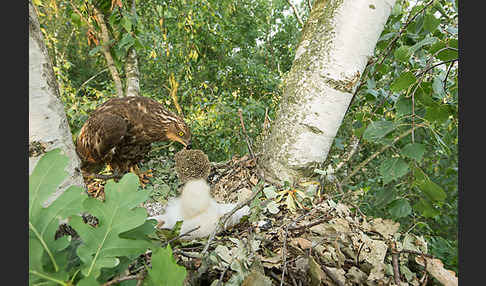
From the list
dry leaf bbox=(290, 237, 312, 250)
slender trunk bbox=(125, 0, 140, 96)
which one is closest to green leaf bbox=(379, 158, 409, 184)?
dry leaf bbox=(290, 237, 312, 250)

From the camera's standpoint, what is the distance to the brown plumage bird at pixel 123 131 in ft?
4.83

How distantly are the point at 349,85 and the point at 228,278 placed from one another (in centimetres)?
68

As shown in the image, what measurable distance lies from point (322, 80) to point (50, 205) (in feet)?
2.55

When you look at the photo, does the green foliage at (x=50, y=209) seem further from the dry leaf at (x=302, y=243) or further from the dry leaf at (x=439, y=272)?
the dry leaf at (x=439, y=272)

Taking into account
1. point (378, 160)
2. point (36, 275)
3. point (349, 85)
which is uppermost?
point (349, 85)

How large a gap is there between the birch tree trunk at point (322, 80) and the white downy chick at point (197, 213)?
255 millimetres

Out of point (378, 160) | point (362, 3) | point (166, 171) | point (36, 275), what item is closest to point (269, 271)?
point (36, 275)

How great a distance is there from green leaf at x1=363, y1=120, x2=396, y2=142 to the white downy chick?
370 millimetres

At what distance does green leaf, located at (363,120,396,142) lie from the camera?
0.60 metres

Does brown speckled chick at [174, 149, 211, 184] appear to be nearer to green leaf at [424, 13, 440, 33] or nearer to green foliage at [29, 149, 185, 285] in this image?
green foliage at [29, 149, 185, 285]

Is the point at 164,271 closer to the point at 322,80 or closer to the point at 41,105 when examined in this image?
the point at 41,105

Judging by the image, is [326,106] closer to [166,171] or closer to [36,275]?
[36,275]

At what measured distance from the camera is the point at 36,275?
28 centimetres

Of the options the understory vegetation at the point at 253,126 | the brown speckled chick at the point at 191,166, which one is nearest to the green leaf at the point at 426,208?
the understory vegetation at the point at 253,126
